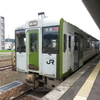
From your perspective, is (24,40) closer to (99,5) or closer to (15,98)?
(15,98)

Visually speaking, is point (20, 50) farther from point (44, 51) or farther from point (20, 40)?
point (44, 51)

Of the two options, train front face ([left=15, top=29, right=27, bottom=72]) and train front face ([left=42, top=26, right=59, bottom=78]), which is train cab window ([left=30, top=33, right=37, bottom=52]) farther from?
train front face ([left=15, top=29, right=27, bottom=72])

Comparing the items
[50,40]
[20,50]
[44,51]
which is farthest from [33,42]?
[20,50]

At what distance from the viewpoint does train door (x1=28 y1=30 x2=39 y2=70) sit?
5.03m

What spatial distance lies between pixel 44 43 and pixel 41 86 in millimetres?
2059

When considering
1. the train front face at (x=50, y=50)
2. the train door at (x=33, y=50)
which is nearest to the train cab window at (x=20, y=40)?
the train door at (x=33, y=50)

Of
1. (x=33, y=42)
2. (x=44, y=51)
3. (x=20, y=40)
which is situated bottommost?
(x=44, y=51)

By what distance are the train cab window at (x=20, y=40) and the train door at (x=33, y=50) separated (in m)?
0.49

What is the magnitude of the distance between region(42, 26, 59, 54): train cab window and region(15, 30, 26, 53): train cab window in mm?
1198

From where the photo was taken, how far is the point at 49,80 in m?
4.91

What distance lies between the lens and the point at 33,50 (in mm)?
5145

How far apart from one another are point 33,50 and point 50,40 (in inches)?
37.3

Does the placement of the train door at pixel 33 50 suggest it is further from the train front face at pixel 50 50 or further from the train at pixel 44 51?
the train front face at pixel 50 50

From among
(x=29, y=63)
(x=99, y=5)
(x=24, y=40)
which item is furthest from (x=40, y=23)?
(x=99, y=5)
